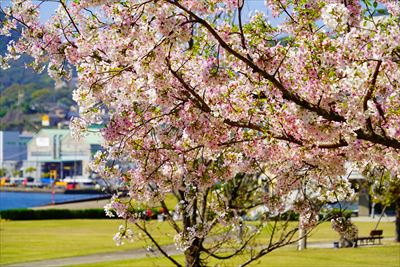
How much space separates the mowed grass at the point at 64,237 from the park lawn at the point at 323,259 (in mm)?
1026

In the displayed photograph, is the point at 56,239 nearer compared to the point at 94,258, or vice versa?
the point at 94,258

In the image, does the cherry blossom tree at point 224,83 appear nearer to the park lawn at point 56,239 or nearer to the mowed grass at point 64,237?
the park lawn at point 56,239

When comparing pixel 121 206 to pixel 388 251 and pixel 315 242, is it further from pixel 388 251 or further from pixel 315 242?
pixel 315 242

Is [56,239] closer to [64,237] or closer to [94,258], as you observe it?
[64,237]

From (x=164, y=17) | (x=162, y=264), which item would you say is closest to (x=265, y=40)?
(x=164, y=17)

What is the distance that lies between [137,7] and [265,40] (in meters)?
1.64

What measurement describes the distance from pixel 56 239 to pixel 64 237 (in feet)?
6.28

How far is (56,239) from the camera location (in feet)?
154

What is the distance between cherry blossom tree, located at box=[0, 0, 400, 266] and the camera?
284 inches

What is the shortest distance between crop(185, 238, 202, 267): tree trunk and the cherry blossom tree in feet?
13.5

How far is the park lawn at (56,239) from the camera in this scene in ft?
125

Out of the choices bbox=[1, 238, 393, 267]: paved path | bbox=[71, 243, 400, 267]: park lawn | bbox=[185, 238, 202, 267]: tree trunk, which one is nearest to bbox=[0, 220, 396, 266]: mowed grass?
bbox=[1, 238, 393, 267]: paved path

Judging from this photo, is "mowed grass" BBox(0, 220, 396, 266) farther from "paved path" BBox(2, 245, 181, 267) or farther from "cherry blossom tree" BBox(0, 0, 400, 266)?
"cherry blossom tree" BBox(0, 0, 400, 266)

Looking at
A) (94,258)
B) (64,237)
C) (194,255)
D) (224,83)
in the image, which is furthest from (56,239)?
(224,83)
